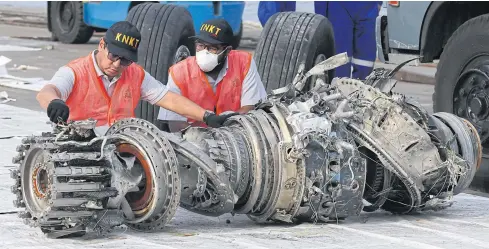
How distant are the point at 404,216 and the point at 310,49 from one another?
280 centimetres

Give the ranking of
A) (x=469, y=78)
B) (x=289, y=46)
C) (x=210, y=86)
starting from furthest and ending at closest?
1. (x=289, y=46)
2. (x=469, y=78)
3. (x=210, y=86)

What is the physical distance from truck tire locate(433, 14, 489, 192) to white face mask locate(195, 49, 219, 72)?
1944mm

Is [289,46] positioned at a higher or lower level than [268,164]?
higher

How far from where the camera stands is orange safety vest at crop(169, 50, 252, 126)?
857 centimetres

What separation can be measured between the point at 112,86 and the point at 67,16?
13.7m

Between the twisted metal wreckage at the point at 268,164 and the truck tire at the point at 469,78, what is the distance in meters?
1.35

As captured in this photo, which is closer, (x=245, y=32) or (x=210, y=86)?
(x=210, y=86)

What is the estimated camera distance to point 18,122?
445 inches

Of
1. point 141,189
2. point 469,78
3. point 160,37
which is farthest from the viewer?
point 160,37

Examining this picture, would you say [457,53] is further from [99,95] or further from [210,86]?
[99,95]

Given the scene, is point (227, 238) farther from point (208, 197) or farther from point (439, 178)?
point (439, 178)

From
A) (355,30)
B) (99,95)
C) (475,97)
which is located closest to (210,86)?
(99,95)

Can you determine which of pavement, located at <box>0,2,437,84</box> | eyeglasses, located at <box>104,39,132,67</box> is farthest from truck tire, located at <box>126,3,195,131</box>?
pavement, located at <box>0,2,437,84</box>

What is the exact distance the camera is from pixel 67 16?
21.0 m
